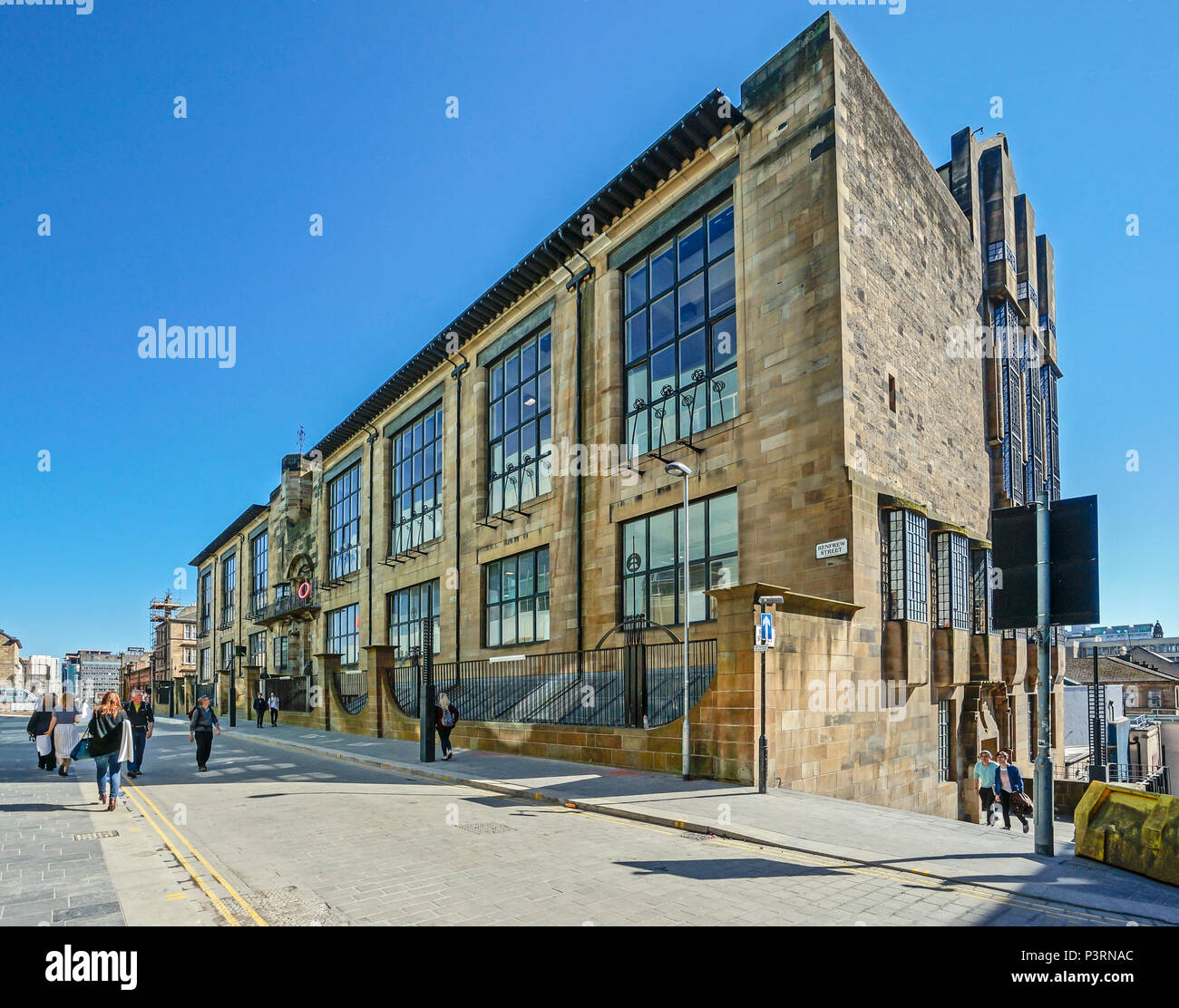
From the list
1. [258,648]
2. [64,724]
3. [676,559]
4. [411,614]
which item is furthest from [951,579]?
[258,648]

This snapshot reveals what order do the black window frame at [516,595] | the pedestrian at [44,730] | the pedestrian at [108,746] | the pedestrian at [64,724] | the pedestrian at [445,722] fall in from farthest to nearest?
the black window frame at [516,595] < the pedestrian at [445,722] < the pedestrian at [44,730] < the pedestrian at [64,724] < the pedestrian at [108,746]

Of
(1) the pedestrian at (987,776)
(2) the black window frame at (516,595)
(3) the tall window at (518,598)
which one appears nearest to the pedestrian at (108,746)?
(2) the black window frame at (516,595)

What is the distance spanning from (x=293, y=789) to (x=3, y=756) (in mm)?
12855

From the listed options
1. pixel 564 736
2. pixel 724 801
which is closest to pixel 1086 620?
pixel 724 801

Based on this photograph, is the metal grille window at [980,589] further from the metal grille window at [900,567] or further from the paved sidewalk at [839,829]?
the paved sidewalk at [839,829]

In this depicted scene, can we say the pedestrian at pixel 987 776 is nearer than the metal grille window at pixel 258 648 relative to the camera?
Yes

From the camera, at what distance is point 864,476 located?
17.2 metres

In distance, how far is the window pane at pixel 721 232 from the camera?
2034 centimetres

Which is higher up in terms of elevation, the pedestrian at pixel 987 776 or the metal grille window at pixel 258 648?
the pedestrian at pixel 987 776

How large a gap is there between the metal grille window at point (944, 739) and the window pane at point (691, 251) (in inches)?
513

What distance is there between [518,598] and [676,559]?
8.42m

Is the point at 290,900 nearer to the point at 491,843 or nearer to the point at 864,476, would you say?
the point at 491,843

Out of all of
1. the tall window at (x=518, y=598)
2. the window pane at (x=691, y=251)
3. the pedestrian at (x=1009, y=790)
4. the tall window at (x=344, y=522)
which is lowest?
the pedestrian at (x=1009, y=790)

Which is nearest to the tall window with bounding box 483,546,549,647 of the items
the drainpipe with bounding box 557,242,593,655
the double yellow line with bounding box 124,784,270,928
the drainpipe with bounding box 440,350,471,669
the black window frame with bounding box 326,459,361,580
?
the drainpipe with bounding box 440,350,471,669
